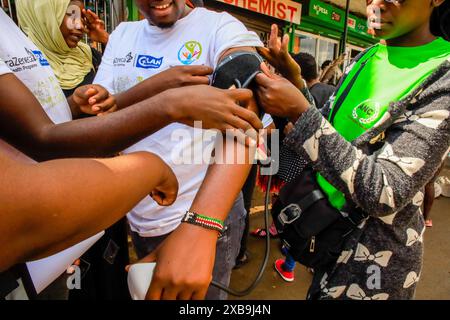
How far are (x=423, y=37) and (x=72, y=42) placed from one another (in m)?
2.60

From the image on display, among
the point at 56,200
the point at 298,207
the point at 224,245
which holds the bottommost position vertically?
the point at 224,245

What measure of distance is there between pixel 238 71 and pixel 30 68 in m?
0.74

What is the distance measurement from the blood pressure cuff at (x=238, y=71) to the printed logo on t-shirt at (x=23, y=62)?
0.66m

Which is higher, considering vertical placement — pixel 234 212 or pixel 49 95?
pixel 49 95

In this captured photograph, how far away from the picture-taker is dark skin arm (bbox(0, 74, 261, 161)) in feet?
2.52

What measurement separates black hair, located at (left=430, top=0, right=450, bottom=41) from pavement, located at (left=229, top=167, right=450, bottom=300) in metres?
2.17

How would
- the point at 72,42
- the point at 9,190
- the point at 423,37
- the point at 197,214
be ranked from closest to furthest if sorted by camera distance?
the point at 9,190, the point at 197,214, the point at 423,37, the point at 72,42

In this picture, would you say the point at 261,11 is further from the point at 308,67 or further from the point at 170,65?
the point at 170,65

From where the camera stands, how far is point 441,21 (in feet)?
3.51

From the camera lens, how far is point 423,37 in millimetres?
1099

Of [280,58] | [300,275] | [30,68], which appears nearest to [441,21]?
[280,58]
